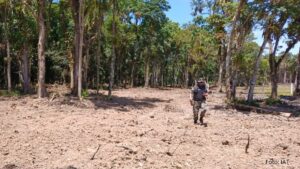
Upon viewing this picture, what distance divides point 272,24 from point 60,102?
12.5 metres

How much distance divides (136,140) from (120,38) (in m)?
19.7

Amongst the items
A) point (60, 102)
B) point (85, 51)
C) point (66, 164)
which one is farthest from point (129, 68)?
point (66, 164)

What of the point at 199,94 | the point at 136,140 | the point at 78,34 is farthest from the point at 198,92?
the point at 78,34

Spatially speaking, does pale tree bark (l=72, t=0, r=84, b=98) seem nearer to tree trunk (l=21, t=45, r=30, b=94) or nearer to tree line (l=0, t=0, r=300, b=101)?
tree line (l=0, t=0, r=300, b=101)

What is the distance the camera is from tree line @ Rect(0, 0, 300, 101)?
21.3 metres

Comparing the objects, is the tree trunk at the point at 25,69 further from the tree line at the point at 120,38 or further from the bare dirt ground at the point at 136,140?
the bare dirt ground at the point at 136,140

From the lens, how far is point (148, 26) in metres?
42.5

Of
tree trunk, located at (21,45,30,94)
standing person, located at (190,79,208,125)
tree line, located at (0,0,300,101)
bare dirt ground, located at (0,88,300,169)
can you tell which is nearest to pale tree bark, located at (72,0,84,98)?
tree line, located at (0,0,300,101)

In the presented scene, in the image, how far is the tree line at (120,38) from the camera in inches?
838

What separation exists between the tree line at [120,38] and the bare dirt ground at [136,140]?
5640mm

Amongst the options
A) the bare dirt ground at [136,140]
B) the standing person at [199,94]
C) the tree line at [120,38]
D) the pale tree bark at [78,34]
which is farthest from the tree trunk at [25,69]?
the standing person at [199,94]

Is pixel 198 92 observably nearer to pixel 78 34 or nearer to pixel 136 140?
pixel 136 140

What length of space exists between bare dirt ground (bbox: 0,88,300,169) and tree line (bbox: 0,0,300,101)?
5640mm

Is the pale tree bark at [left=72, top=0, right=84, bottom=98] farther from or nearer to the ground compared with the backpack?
farther from the ground
